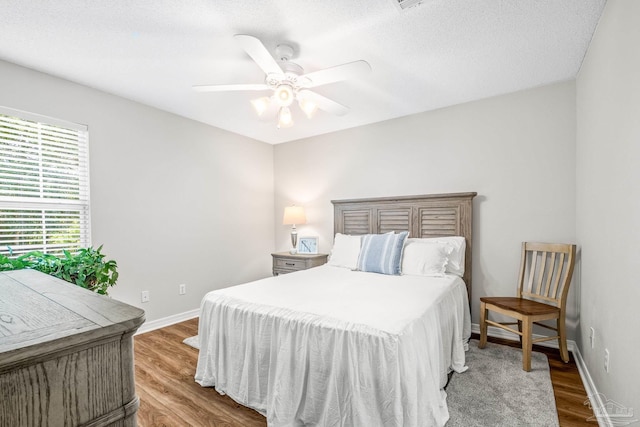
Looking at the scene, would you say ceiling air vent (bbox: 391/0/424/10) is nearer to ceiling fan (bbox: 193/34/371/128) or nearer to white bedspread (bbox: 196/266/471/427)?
ceiling fan (bbox: 193/34/371/128)

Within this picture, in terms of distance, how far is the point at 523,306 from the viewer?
8.30 feet

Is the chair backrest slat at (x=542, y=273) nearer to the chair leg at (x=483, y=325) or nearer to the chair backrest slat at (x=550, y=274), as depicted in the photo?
the chair backrest slat at (x=550, y=274)

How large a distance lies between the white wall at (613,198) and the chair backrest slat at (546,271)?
15cm

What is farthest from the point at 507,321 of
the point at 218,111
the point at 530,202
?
the point at 218,111

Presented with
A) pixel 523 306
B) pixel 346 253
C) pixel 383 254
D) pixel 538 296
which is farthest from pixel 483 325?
pixel 346 253

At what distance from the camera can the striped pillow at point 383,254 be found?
9.82 ft

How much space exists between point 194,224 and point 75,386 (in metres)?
3.42

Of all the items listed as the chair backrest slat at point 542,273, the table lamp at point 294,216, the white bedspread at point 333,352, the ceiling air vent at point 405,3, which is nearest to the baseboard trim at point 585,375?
the chair backrest slat at point 542,273

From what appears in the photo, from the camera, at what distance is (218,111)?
11.4ft

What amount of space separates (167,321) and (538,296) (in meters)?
3.80

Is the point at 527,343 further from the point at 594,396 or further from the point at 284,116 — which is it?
the point at 284,116

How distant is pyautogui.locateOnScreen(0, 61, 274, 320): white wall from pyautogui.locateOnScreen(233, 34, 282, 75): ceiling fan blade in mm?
1971

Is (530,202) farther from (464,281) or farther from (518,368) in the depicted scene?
(518,368)

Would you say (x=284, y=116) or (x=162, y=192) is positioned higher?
(x=284, y=116)
